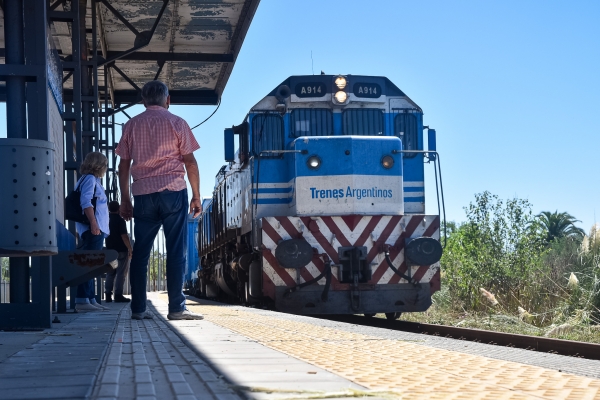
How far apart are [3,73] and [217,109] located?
1178 centimetres

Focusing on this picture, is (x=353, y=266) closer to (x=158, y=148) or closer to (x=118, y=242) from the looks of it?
(x=118, y=242)

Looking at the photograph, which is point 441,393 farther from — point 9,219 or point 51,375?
point 9,219

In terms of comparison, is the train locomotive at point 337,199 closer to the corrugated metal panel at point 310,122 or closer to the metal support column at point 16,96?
the corrugated metal panel at point 310,122

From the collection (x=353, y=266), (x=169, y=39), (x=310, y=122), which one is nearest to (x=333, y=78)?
(x=310, y=122)

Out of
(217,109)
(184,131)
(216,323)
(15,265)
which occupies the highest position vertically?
(217,109)

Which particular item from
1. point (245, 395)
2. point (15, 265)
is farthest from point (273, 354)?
point (15, 265)

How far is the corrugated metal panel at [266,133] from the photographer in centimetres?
1070

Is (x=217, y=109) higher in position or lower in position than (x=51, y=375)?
higher

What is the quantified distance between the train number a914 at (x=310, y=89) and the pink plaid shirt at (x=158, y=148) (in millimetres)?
4936

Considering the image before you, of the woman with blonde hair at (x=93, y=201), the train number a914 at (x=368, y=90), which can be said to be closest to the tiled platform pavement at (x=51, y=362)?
the woman with blonde hair at (x=93, y=201)

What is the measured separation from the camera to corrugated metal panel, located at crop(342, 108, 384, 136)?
10.9 meters

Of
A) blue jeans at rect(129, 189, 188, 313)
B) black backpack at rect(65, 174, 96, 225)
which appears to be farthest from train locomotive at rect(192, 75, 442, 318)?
blue jeans at rect(129, 189, 188, 313)

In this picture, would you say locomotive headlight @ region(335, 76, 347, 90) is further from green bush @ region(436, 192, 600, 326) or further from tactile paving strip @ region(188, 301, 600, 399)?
tactile paving strip @ region(188, 301, 600, 399)

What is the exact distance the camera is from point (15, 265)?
17.9ft
